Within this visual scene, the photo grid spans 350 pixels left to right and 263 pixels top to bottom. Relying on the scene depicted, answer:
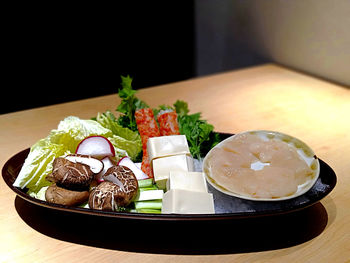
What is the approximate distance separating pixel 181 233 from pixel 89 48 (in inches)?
96.9

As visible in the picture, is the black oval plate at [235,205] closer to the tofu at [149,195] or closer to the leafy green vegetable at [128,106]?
the tofu at [149,195]

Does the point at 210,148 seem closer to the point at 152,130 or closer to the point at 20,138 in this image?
the point at 152,130

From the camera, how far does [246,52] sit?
10.8ft

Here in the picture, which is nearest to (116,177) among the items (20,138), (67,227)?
(67,227)

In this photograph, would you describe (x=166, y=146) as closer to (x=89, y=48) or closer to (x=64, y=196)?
(x=64, y=196)

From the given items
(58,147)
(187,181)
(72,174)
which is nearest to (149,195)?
(187,181)

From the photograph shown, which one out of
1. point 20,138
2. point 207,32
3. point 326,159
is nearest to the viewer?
point 326,159

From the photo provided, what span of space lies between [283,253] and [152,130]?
595 mm

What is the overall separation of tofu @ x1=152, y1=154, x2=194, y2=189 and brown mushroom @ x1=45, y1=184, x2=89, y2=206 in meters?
0.22

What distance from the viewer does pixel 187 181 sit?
47.2 inches

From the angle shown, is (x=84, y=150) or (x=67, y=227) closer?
(x=67, y=227)

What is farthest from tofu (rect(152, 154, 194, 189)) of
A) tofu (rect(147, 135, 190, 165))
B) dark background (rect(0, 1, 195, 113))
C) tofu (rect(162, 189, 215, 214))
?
dark background (rect(0, 1, 195, 113))

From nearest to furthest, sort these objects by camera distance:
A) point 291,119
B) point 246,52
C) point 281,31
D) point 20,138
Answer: point 20,138 → point 291,119 → point 281,31 → point 246,52

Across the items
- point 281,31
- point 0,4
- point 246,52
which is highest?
point 0,4
